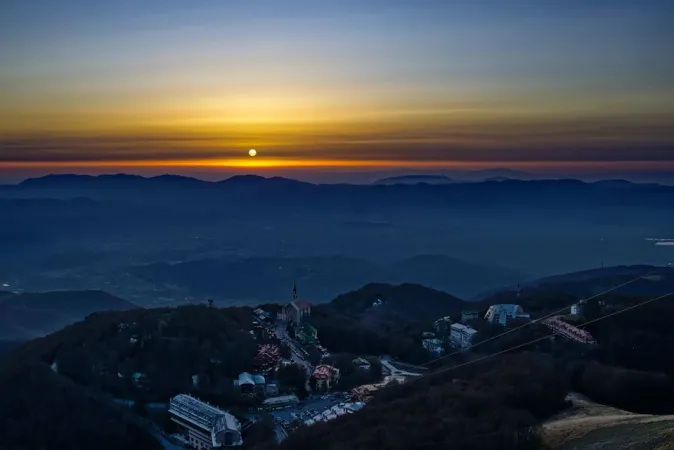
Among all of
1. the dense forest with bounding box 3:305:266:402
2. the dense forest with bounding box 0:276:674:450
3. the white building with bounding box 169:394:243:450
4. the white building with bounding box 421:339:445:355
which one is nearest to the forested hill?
the dense forest with bounding box 0:276:674:450

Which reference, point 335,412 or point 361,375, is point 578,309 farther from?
point 335,412

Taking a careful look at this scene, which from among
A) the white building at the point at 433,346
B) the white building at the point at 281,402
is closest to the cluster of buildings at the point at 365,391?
the white building at the point at 281,402

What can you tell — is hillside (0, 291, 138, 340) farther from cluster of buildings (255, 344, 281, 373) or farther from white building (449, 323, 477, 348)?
white building (449, 323, 477, 348)

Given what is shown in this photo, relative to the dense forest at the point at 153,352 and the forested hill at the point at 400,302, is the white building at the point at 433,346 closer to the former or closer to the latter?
the dense forest at the point at 153,352

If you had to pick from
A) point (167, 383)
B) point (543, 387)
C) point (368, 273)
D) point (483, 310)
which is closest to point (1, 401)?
point (167, 383)

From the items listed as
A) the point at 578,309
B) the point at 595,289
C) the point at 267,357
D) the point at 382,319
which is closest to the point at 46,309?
the point at 382,319

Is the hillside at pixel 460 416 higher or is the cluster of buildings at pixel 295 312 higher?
the hillside at pixel 460 416

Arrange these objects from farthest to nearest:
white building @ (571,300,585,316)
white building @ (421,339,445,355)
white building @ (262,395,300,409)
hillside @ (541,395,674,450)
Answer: white building @ (421,339,445,355), white building @ (571,300,585,316), white building @ (262,395,300,409), hillside @ (541,395,674,450)
